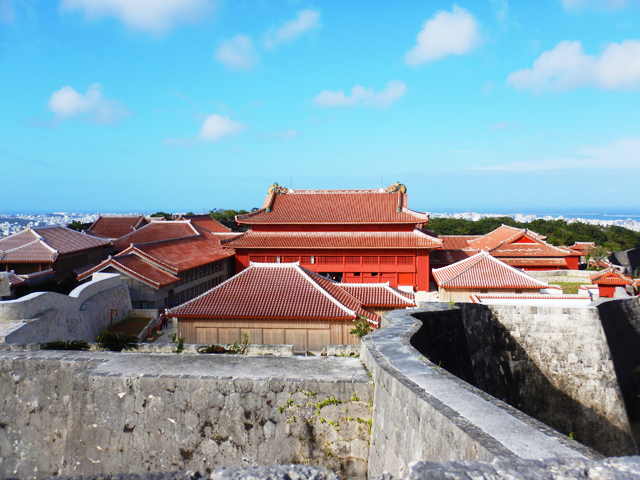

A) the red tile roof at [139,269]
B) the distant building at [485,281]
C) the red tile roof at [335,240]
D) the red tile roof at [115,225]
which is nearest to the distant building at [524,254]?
the red tile roof at [335,240]

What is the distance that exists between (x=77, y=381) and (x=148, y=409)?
1383 mm

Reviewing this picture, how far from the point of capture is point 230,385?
21.5ft

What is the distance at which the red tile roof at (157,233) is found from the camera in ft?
115

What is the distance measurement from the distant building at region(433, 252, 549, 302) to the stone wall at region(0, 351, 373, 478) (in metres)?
17.8

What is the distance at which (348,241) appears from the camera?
29.8 meters

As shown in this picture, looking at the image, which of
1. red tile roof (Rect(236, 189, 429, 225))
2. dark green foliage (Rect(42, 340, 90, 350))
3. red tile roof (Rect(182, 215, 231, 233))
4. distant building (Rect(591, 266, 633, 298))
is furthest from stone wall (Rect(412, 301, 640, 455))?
red tile roof (Rect(182, 215, 231, 233))

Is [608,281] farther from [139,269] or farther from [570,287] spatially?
[139,269]

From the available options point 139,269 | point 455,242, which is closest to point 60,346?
point 139,269

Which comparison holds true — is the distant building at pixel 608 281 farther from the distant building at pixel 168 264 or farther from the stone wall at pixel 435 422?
the distant building at pixel 168 264

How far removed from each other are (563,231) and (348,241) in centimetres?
5002

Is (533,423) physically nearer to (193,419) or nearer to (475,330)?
(193,419)

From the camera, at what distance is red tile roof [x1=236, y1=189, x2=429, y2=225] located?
30375 mm

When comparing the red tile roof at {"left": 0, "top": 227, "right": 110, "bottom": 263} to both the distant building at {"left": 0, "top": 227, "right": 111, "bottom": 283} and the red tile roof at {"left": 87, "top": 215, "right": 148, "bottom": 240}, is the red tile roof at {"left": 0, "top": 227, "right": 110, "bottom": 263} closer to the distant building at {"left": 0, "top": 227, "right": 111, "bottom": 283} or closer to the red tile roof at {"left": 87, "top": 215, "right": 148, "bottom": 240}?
the distant building at {"left": 0, "top": 227, "right": 111, "bottom": 283}

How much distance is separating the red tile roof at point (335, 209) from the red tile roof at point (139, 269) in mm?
7481
